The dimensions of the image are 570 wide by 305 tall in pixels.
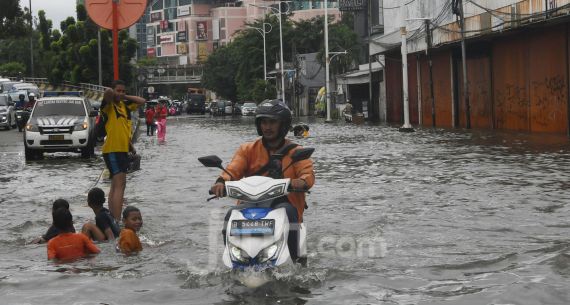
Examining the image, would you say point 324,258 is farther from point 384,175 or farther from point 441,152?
point 441,152

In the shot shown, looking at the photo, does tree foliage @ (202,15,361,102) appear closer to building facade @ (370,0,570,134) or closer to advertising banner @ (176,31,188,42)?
building facade @ (370,0,570,134)

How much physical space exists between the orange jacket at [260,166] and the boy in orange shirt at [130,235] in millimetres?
2078

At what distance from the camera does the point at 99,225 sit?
35.0 ft

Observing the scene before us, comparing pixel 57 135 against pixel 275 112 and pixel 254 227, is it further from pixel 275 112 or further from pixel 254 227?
pixel 254 227

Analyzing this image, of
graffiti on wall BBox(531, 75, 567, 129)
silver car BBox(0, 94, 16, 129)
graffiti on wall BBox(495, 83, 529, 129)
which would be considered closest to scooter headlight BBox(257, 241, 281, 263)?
graffiti on wall BBox(531, 75, 567, 129)

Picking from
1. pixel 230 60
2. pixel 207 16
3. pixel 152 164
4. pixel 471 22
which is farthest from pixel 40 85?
pixel 207 16

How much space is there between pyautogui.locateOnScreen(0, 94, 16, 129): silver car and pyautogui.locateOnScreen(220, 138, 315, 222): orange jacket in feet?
127

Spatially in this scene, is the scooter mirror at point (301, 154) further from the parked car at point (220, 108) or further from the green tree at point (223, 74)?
the green tree at point (223, 74)

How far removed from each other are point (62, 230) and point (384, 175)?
30.4 feet

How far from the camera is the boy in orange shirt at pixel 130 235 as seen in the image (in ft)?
32.4

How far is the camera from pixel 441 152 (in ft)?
80.1

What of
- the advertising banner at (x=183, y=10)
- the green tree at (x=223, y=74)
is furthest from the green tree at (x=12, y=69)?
the advertising banner at (x=183, y=10)

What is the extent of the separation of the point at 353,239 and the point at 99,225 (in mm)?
2677

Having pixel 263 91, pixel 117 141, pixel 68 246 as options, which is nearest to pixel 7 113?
pixel 117 141
